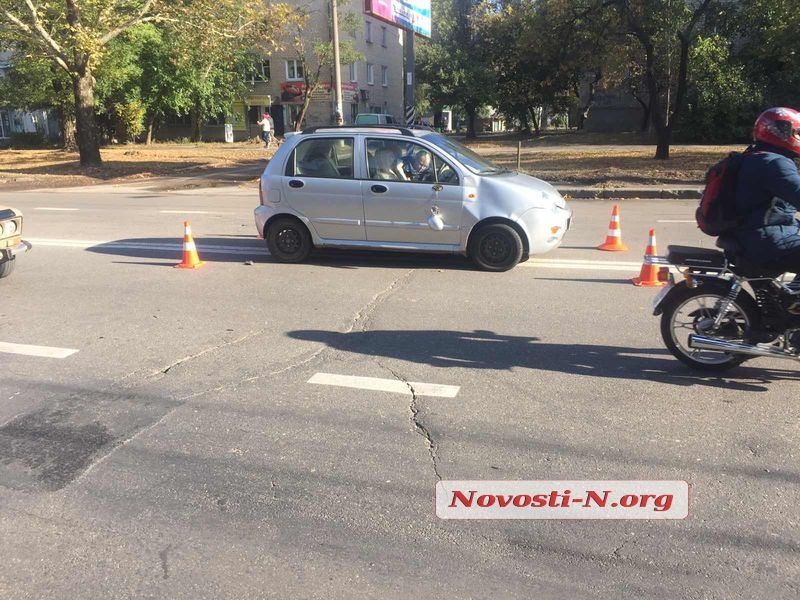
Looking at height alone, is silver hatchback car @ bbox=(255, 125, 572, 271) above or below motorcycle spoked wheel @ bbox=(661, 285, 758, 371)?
above

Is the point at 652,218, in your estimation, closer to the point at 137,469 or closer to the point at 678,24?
the point at 678,24

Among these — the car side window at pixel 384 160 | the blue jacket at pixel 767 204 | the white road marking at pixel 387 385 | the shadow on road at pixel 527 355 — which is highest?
the car side window at pixel 384 160

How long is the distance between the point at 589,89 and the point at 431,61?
12081mm

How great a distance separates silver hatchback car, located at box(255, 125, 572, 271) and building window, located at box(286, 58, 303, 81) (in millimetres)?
45991

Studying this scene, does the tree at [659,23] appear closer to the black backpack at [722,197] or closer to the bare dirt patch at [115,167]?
the bare dirt patch at [115,167]

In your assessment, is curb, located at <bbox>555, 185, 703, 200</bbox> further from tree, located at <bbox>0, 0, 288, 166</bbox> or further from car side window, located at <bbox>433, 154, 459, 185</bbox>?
tree, located at <bbox>0, 0, 288, 166</bbox>

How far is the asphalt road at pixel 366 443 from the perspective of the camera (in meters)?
2.88

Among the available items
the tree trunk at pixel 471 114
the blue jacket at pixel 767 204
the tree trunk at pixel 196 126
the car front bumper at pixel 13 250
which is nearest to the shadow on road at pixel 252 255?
the car front bumper at pixel 13 250

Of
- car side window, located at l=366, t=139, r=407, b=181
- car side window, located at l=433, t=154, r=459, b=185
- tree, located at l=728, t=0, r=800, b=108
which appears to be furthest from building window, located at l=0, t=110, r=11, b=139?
car side window, located at l=433, t=154, r=459, b=185

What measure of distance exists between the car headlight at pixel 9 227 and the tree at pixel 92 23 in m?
14.8

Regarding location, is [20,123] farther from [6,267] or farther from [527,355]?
[527,355]

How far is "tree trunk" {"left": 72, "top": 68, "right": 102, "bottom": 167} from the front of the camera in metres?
23.8

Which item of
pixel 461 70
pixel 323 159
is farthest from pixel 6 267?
pixel 461 70

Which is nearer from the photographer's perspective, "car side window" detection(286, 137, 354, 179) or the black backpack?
the black backpack
